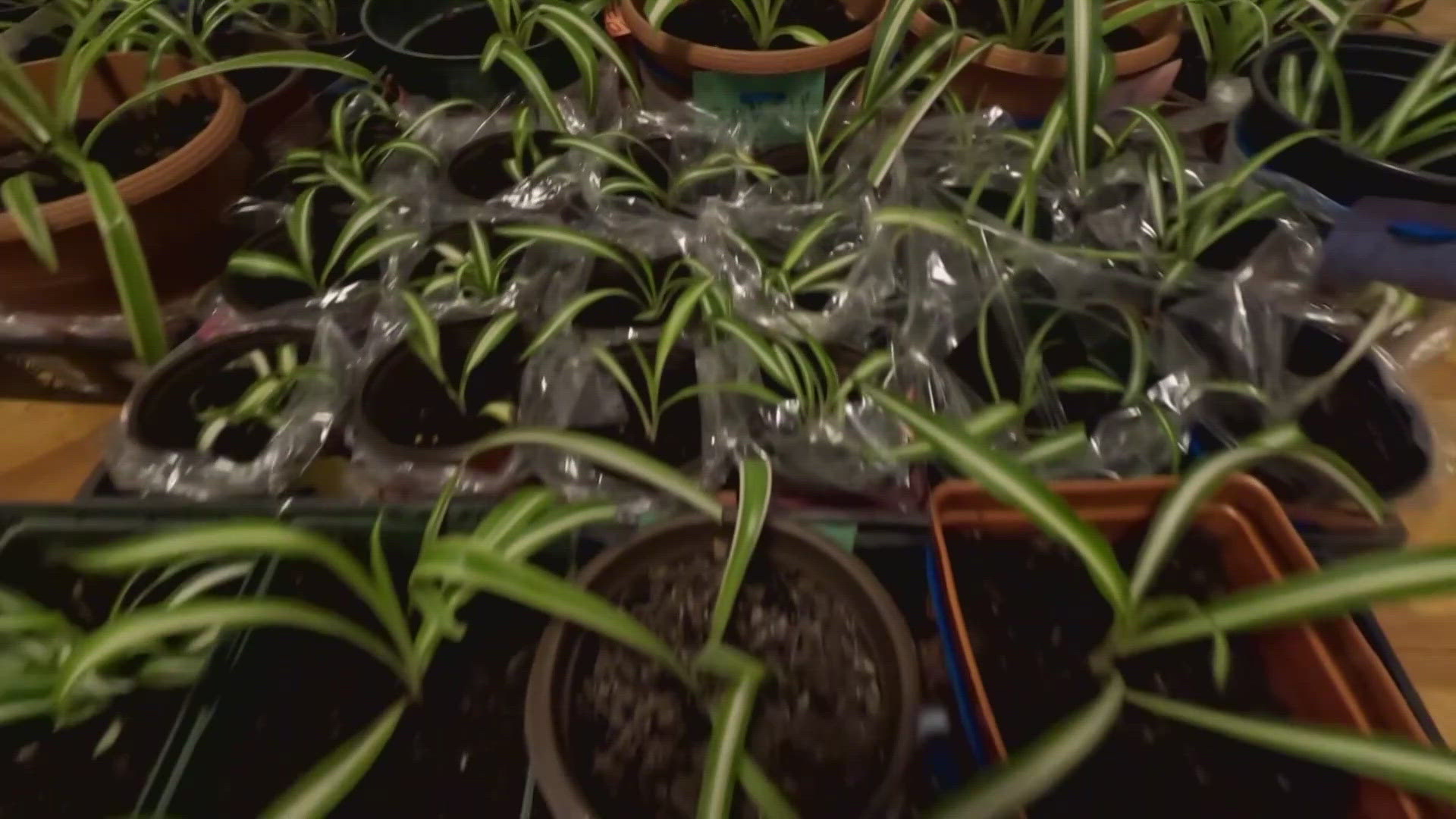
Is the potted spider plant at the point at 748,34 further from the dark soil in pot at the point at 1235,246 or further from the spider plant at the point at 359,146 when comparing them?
the dark soil in pot at the point at 1235,246

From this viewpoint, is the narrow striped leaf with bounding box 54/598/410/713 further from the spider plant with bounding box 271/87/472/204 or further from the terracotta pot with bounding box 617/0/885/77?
the terracotta pot with bounding box 617/0/885/77

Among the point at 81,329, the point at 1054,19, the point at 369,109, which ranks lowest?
the point at 81,329

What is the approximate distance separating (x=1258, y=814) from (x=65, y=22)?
158 centimetres

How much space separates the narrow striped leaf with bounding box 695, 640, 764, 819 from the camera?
0.42 m

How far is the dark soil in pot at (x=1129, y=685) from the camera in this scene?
0.52m

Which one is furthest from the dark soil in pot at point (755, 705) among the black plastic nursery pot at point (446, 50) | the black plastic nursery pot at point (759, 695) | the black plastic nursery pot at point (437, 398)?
the black plastic nursery pot at point (446, 50)

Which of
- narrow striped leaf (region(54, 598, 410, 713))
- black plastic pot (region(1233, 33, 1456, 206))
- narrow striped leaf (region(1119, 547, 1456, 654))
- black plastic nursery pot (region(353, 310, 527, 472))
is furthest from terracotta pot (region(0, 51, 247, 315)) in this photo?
black plastic pot (region(1233, 33, 1456, 206))

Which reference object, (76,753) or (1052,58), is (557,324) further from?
(1052,58)

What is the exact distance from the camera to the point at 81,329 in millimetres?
890

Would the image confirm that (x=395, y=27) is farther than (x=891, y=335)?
Yes

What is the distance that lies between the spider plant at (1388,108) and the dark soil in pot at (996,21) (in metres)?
0.20

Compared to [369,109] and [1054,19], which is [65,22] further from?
[1054,19]

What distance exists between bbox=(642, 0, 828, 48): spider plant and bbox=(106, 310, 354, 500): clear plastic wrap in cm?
53

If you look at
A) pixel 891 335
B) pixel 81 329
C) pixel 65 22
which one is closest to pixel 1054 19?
pixel 891 335
